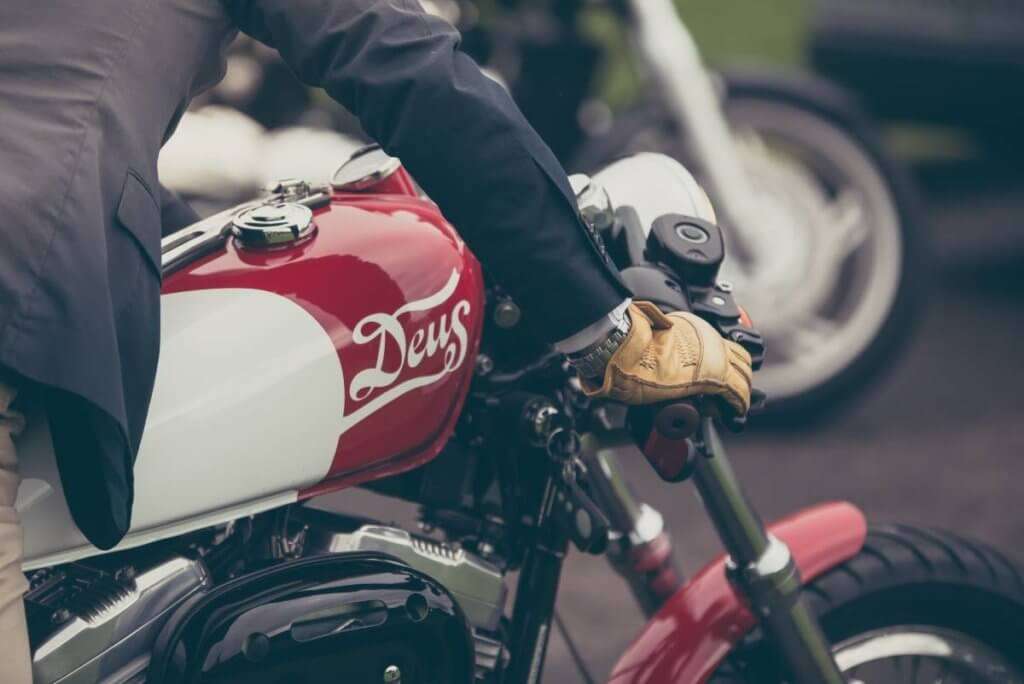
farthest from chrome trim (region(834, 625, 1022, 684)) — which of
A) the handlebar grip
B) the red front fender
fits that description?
the handlebar grip

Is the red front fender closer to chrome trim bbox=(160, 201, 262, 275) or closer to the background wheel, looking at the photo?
chrome trim bbox=(160, 201, 262, 275)

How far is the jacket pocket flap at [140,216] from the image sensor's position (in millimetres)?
1666

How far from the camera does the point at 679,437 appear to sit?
178 centimetres

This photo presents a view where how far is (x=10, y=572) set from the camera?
1.64m

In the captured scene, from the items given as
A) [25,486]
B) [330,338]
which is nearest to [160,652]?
[25,486]

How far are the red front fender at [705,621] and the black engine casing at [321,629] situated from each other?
33cm

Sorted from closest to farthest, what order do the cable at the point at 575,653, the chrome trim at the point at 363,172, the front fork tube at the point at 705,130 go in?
the chrome trim at the point at 363,172, the cable at the point at 575,653, the front fork tube at the point at 705,130

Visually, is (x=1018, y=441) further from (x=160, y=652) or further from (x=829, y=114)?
(x=160, y=652)

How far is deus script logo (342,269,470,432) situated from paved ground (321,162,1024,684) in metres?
1.38

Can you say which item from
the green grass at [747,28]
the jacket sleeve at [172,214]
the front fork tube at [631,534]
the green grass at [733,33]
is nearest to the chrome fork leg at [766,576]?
the front fork tube at [631,534]

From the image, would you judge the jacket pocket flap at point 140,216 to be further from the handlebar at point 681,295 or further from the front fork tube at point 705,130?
the front fork tube at point 705,130

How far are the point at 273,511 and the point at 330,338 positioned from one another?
0.24 meters

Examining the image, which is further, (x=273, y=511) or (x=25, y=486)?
(x=273, y=511)

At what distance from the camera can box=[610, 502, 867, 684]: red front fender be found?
2.07 m
